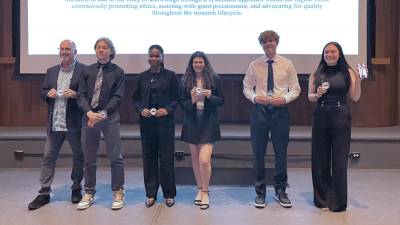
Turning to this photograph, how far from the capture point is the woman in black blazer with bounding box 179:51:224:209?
375 cm

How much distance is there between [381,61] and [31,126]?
13.9ft

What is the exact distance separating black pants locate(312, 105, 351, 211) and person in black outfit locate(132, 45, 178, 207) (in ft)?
3.54

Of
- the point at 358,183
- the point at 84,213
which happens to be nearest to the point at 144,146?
the point at 84,213

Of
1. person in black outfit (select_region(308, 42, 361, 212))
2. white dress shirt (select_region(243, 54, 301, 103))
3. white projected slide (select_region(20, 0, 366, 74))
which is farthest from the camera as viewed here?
white projected slide (select_region(20, 0, 366, 74))

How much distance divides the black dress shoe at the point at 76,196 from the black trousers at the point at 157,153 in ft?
1.77

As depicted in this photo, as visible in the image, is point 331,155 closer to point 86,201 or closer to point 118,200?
point 118,200

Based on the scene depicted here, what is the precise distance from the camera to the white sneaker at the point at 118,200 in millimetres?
3752

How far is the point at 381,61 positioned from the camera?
5.87 metres

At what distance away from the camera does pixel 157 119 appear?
3.78m

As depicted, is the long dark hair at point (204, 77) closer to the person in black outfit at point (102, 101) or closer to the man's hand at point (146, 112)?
the man's hand at point (146, 112)

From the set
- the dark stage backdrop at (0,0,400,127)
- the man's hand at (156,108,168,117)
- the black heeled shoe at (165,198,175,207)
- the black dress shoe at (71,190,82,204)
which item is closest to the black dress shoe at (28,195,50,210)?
the black dress shoe at (71,190,82,204)

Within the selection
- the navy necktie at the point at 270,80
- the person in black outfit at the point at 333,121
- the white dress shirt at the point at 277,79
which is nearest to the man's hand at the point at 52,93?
the white dress shirt at the point at 277,79

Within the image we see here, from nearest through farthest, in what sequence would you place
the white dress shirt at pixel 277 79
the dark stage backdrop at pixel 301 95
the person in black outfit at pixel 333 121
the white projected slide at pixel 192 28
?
the person in black outfit at pixel 333 121
the white dress shirt at pixel 277 79
the white projected slide at pixel 192 28
the dark stage backdrop at pixel 301 95

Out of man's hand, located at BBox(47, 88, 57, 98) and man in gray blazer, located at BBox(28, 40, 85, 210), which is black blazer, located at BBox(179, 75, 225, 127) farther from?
man's hand, located at BBox(47, 88, 57, 98)
